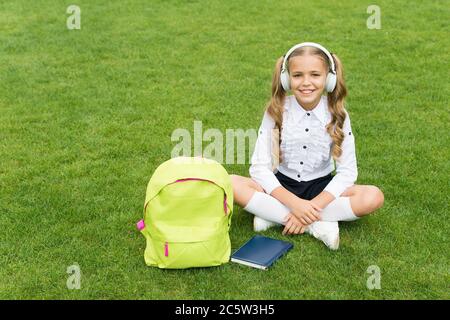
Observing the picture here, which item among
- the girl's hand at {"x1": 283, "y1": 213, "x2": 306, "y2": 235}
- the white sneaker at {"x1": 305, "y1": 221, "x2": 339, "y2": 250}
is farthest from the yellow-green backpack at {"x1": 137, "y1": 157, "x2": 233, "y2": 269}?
the white sneaker at {"x1": 305, "y1": 221, "x2": 339, "y2": 250}

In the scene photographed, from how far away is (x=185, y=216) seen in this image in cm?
375

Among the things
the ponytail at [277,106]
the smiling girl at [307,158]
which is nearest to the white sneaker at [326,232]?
the smiling girl at [307,158]

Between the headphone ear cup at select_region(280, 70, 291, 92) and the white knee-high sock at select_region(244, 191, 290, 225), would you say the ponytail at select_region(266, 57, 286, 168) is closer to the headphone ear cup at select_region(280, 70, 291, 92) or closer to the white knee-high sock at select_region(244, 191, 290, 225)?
the headphone ear cup at select_region(280, 70, 291, 92)

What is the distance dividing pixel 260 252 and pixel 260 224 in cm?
36

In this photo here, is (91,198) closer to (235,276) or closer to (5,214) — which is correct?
(5,214)

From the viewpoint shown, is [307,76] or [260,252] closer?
[260,252]

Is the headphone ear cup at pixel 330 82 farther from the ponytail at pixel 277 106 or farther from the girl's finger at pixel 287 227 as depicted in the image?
the girl's finger at pixel 287 227

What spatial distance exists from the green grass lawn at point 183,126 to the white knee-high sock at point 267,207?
0.11m

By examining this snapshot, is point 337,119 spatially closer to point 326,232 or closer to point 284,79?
point 284,79

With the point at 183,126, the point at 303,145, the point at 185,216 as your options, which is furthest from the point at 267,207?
the point at 183,126

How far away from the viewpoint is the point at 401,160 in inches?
204

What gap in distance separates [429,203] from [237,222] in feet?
4.51

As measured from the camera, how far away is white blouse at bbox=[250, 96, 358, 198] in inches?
165
